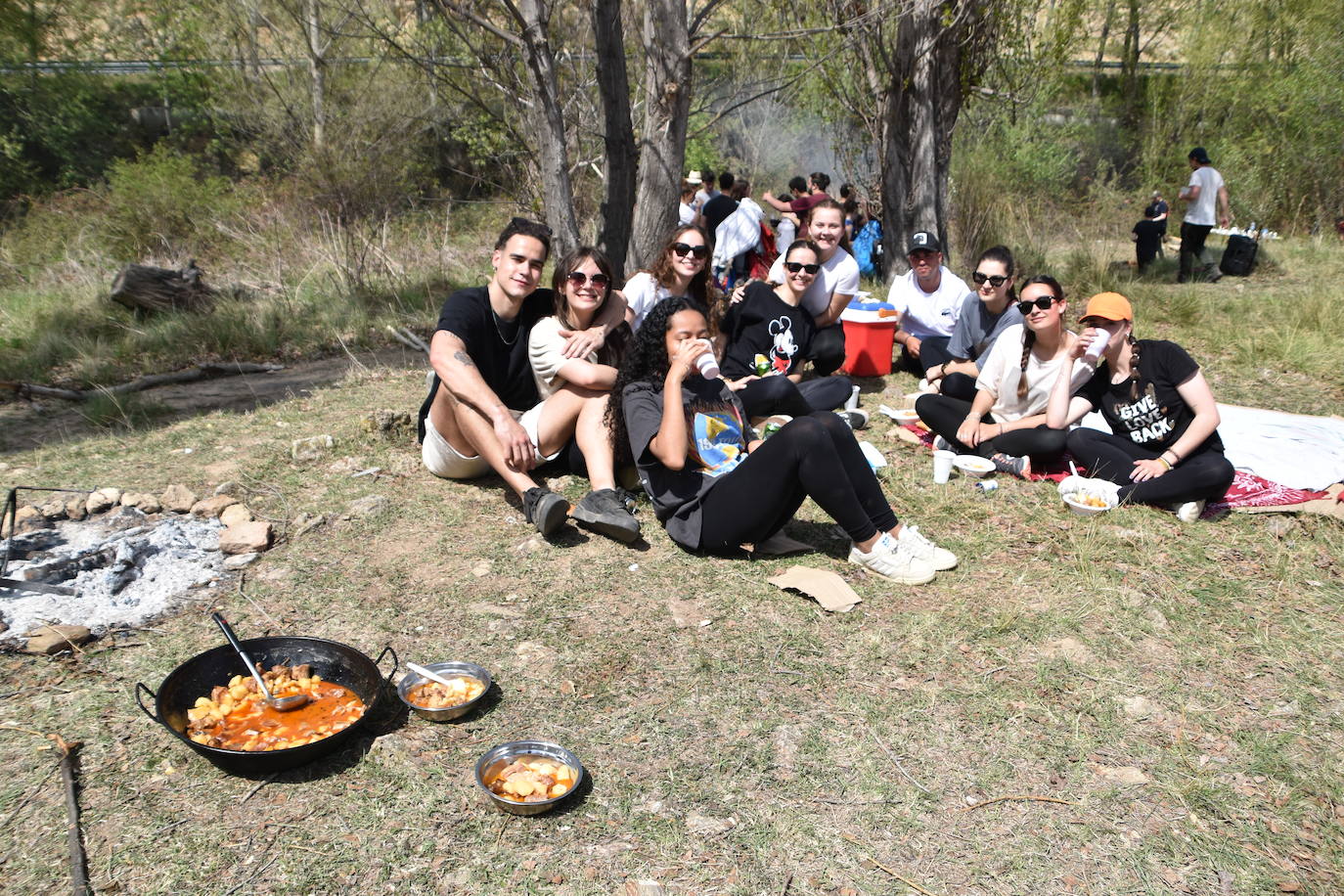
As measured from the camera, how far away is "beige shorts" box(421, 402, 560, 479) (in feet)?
14.6

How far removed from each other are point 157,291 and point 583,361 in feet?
20.5

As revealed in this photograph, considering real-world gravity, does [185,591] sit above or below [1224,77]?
below

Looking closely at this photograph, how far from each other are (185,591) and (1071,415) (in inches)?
167

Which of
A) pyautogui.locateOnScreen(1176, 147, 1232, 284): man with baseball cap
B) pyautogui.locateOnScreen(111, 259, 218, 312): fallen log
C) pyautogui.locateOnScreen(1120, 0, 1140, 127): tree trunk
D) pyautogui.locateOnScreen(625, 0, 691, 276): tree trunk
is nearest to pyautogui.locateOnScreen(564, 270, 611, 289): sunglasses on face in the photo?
pyautogui.locateOnScreen(625, 0, 691, 276): tree trunk

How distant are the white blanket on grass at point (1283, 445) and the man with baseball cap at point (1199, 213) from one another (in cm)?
675

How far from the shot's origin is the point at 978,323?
232 inches

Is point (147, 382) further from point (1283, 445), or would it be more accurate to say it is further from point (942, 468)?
point (1283, 445)

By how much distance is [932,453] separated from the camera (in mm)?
5340

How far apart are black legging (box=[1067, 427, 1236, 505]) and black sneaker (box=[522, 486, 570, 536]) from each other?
267cm

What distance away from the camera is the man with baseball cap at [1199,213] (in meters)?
11.1

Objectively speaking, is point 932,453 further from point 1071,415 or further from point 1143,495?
point 1143,495

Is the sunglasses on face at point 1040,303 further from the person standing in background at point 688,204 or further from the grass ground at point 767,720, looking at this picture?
the person standing in background at point 688,204

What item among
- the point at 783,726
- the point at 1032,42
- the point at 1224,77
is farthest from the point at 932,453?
the point at 1224,77

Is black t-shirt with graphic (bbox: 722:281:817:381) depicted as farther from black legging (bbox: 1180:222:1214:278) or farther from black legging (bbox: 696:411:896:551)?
black legging (bbox: 1180:222:1214:278)
